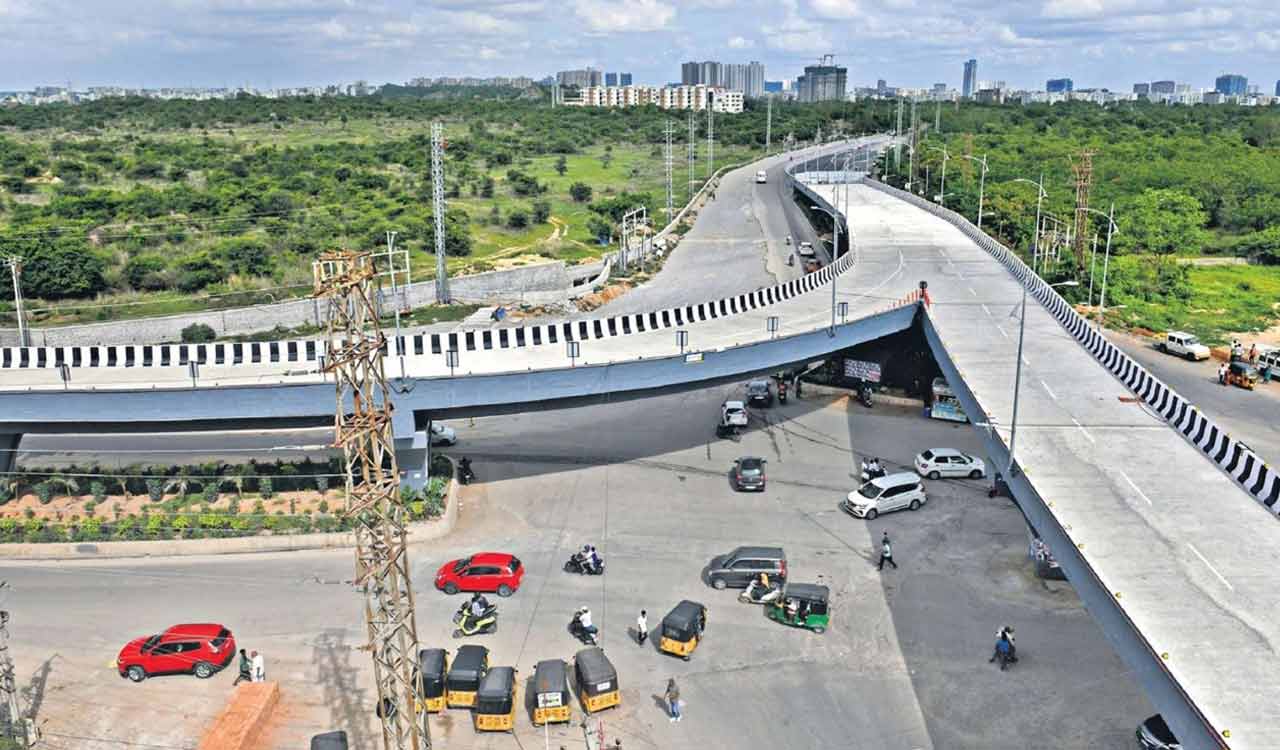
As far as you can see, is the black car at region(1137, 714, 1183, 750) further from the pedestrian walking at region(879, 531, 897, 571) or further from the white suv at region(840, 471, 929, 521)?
the white suv at region(840, 471, 929, 521)

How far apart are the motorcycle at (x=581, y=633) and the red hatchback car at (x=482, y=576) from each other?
132 inches

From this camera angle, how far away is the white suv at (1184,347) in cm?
5962

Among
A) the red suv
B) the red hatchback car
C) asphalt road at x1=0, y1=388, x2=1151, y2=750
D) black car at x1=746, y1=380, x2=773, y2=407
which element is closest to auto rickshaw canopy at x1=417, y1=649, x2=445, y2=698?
asphalt road at x1=0, y1=388, x2=1151, y2=750

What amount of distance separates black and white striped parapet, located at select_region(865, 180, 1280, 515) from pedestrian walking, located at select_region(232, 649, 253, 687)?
82.9 ft

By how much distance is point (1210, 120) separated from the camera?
573 ft

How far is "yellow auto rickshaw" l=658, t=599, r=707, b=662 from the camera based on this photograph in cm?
2886

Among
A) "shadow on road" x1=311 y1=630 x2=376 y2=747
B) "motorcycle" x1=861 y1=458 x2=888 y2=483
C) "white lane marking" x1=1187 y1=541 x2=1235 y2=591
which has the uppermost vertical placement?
"white lane marking" x1=1187 y1=541 x2=1235 y2=591

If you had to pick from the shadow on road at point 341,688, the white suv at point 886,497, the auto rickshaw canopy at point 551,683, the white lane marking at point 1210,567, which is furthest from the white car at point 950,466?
the shadow on road at point 341,688

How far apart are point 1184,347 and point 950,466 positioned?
26947 millimetres

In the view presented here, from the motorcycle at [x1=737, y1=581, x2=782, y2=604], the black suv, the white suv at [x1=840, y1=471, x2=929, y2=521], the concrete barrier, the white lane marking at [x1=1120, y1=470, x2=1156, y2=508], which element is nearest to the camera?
the concrete barrier

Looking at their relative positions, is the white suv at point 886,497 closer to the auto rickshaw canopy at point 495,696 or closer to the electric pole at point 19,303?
the auto rickshaw canopy at point 495,696

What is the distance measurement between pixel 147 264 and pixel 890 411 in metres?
58.0

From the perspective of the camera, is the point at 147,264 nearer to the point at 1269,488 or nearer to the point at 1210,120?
the point at 1269,488

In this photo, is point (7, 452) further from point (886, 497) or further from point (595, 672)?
point (886, 497)
